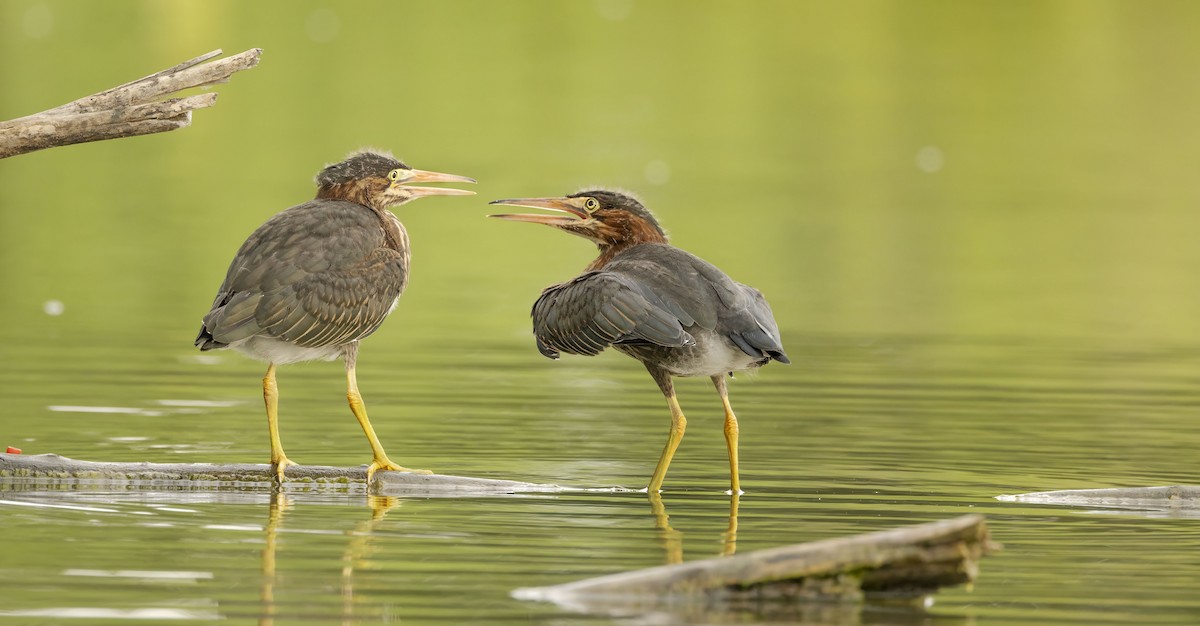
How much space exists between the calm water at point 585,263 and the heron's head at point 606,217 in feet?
4.42

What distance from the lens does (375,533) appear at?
10289 millimetres

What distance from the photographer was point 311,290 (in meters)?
11.8

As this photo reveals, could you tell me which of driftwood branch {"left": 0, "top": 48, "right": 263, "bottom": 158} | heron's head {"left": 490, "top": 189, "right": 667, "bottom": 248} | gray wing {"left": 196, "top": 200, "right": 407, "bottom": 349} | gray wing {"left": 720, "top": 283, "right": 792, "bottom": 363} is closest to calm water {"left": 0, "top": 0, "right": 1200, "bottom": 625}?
gray wing {"left": 720, "top": 283, "right": 792, "bottom": 363}

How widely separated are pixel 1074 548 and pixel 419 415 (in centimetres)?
587

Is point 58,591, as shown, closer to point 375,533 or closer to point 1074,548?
point 375,533

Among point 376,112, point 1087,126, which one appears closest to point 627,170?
point 376,112

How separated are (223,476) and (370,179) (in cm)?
230

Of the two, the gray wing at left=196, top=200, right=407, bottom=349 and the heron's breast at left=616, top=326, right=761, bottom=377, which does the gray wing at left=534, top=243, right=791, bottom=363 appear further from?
the gray wing at left=196, top=200, right=407, bottom=349

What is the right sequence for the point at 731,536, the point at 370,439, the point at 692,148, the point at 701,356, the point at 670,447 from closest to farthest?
the point at 731,536
the point at 701,356
the point at 370,439
the point at 670,447
the point at 692,148

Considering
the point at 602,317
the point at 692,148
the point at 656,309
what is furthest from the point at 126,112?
the point at 692,148

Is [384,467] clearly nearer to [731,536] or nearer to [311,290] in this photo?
[311,290]

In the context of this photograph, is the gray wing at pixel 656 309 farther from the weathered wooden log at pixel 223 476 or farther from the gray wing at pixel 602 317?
the weathered wooden log at pixel 223 476

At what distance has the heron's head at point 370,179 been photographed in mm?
12938

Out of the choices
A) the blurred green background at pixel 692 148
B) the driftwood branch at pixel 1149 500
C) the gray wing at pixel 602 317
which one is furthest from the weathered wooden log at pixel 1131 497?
the blurred green background at pixel 692 148
